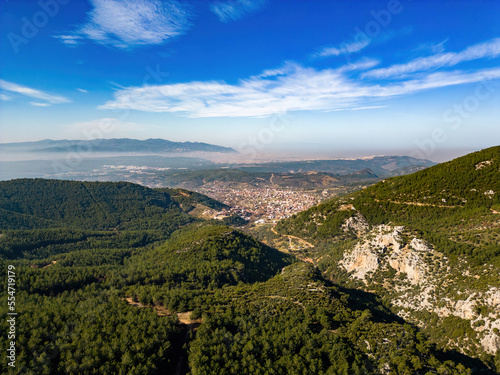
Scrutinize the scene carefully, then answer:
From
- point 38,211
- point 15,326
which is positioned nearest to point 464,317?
point 15,326

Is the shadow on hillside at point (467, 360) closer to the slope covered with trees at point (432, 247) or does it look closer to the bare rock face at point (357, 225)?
the slope covered with trees at point (432, 247)

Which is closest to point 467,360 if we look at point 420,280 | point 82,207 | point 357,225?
point 420,280

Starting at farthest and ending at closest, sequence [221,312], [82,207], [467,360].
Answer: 1. [82,207]
2. [221,312]
3. [467,360]

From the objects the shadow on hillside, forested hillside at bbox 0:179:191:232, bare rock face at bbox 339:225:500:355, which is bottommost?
forested hillside at bbox 0:179:191:232

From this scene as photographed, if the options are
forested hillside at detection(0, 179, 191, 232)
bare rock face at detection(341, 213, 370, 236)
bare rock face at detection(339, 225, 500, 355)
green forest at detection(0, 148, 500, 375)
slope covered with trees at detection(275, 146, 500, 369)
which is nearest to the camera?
green forest at detection(0, 148, 500, 375)

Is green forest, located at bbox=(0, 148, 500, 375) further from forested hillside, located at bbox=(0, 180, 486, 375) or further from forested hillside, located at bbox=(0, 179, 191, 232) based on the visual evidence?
forested hillside, located at bbox=(0, 179, 191, 232)

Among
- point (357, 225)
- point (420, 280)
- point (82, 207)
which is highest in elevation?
point (357, 225)

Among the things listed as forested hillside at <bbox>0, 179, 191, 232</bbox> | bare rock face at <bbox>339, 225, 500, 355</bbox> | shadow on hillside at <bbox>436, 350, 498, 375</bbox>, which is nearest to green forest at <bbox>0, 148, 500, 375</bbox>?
shadow on hillside at <bbox>436, 350, 498, 375</bbox>

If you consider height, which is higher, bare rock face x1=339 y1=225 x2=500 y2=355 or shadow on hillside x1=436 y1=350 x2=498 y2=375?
bare rock face x1=339 y1=225 x2=500 y2=355

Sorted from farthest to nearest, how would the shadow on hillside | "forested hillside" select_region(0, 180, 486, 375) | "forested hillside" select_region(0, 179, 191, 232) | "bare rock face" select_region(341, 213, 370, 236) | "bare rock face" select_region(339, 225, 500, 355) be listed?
"forested hillside" select_region(0, 179, 191, 232)
"bare rock face" select_region(341, 213, 370, 236)
"bare rock face" select_region(339, 225, 500, 355)
the shadow on hillside
"forested hillside" select_region(0, 180, 486, 375)

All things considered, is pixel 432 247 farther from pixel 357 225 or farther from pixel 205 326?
pixel 205 326

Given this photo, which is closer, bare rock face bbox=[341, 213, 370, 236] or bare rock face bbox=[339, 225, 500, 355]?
bare rock face bbox=[339, 225, 500, 355]
